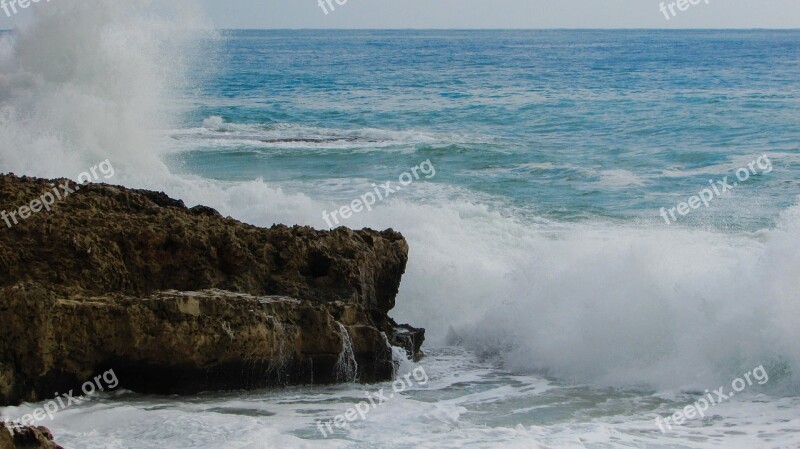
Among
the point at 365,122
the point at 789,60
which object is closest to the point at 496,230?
the point at 365,122

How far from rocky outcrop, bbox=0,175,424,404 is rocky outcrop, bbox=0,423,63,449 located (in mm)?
1627

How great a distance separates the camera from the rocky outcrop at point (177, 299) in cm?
616

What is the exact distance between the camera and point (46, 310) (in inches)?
239

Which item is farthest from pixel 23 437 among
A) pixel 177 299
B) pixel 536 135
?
pixel 536 135

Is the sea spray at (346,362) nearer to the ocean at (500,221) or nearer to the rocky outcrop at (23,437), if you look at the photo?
the ocean at (500,221)

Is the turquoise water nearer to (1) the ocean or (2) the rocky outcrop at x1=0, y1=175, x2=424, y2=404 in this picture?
(1) the ocean

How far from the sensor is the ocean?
640 cm

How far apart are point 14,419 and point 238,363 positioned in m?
1.42

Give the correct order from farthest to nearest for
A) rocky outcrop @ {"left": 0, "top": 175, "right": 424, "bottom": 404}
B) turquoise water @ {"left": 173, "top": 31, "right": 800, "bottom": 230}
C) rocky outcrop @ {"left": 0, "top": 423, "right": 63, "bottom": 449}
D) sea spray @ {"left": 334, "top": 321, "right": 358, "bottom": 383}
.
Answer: turquoise water @ {"left": 173, "top": 31, "right": 800, "bottom": 230}, sea spray @ {"left": 334, "top": 321, "right": 358, "bottom": 383}, rocky outcrop @ {"left": 0, "top": 175, "right": 424, "bottom": 404}, rocky outcrop @ {"left": 0, "top": 423, "right": 63, "bottom": 449}

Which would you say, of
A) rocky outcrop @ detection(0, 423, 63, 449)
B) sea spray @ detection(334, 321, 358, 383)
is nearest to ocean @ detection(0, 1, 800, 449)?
sea spray @ detection(334, 321, 358, 383)

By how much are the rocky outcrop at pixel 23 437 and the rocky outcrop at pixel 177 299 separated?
5.34ft

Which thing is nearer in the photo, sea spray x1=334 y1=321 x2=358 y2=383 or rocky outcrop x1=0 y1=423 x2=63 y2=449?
rocky outcrop x1=0 y1=423 x2=63 y2=449

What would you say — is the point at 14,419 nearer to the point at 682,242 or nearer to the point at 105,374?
the point at 105,374

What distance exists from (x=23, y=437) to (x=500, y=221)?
8.46 meters
